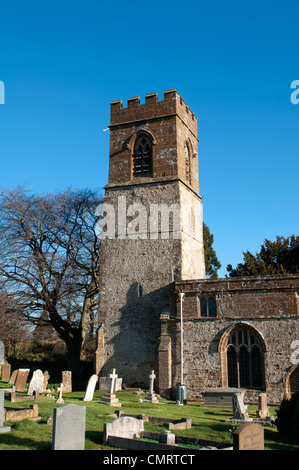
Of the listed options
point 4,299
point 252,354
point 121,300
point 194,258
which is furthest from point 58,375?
point 252,354

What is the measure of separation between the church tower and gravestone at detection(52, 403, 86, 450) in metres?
11.8

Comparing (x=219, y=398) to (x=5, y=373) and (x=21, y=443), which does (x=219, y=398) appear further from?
(x=5, y=373)

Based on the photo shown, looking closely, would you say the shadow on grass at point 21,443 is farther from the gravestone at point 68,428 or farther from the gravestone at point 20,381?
the gravestone at point 20,381

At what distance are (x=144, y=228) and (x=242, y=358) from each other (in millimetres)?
8052

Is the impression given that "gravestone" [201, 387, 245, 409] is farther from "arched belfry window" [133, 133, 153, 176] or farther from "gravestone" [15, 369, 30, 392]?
"arched belfry window" [133, 133, 153, 176]

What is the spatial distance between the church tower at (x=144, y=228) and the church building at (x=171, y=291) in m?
0.05

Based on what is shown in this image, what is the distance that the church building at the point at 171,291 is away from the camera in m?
18.1

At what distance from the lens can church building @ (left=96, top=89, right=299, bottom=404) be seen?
18.1 metres

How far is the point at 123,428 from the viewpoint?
31.2 feet

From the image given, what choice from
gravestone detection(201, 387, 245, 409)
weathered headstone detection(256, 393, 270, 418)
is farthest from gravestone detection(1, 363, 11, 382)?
weathered headstone detection(256, 393, 270, 418)

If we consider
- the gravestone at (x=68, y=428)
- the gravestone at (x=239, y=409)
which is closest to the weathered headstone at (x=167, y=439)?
the gravestone at (x=68, y=428)

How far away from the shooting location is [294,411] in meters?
11.6
